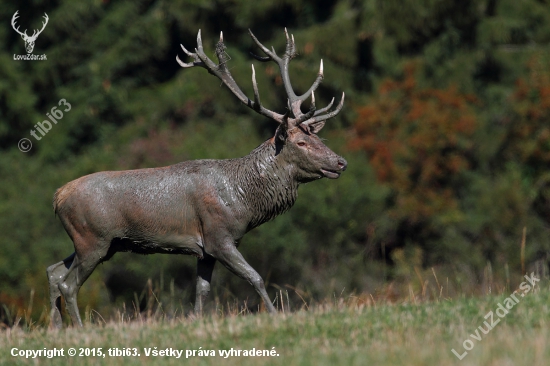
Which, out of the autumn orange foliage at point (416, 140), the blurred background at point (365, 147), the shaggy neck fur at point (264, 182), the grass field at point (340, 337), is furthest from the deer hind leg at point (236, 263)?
the autumn orange foliage at point (416, 140)

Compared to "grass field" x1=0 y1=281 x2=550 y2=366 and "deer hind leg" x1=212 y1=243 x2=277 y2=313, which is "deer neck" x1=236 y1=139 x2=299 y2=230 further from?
"grass field" x1=0 y1=281 x2=550 y2=366

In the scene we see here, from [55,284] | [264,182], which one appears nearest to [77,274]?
[55,284]

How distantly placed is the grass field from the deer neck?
150 cm

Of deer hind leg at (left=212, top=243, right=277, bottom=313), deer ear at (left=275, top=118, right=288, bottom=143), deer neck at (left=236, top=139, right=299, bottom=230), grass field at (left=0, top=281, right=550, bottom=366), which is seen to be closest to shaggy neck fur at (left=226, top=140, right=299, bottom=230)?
deer neck at (left=236, top=139, right=299, bottom=230)

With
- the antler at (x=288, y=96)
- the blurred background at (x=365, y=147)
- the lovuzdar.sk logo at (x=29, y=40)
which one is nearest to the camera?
the antler at (x=288, y=96)

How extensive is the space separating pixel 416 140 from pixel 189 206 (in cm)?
2095

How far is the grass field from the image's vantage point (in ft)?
22.4

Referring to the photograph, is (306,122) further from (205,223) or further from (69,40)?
(69,40)

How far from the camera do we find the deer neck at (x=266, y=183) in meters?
10.3

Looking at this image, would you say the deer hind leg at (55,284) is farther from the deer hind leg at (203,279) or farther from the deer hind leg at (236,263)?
the deer hind leg at (236,263)

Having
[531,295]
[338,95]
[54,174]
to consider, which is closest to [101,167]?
[54,174]

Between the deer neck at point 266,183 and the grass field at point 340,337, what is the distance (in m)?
1.50

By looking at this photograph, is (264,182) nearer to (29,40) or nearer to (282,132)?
(282,132)

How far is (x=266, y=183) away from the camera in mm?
10383
